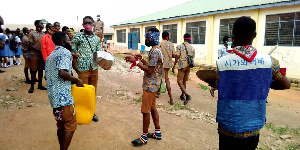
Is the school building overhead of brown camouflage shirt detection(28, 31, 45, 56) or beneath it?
overhead

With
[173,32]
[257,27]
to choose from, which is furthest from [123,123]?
[173,32]

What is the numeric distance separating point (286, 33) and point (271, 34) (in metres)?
0.68

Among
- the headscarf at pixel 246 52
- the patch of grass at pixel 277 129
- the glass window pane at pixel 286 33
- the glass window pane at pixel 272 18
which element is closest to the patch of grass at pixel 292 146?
the patch of grass at pixel 277 129

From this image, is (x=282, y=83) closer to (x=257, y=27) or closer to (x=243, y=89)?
(x=243, y=89)

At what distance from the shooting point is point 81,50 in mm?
4055

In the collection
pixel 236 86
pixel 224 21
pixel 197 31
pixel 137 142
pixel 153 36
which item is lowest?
pixel 137 142

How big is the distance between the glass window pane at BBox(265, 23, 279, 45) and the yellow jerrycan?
10.1 m

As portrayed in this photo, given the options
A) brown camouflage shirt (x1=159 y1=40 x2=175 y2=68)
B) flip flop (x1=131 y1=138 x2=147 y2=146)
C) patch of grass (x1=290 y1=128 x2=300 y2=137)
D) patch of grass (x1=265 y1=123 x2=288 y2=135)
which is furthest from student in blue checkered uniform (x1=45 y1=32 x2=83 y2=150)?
patch of grass (x1=290 y1=128 x2=300 y2=137)

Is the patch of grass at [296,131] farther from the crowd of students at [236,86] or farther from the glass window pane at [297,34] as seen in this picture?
the glass window pane at [297,34]

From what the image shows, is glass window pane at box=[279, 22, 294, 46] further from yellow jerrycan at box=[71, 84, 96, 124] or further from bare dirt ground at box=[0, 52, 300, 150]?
yellow jerrycan at box=[71, 84, 96, 124]

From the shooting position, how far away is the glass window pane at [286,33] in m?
9.56

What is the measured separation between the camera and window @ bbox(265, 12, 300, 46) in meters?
9.35

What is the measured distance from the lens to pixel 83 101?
2.88 meters

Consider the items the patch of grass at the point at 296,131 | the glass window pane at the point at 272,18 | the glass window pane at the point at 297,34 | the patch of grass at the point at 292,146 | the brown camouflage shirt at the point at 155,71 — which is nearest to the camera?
the brown camouflage shirt at the point at 155,71
